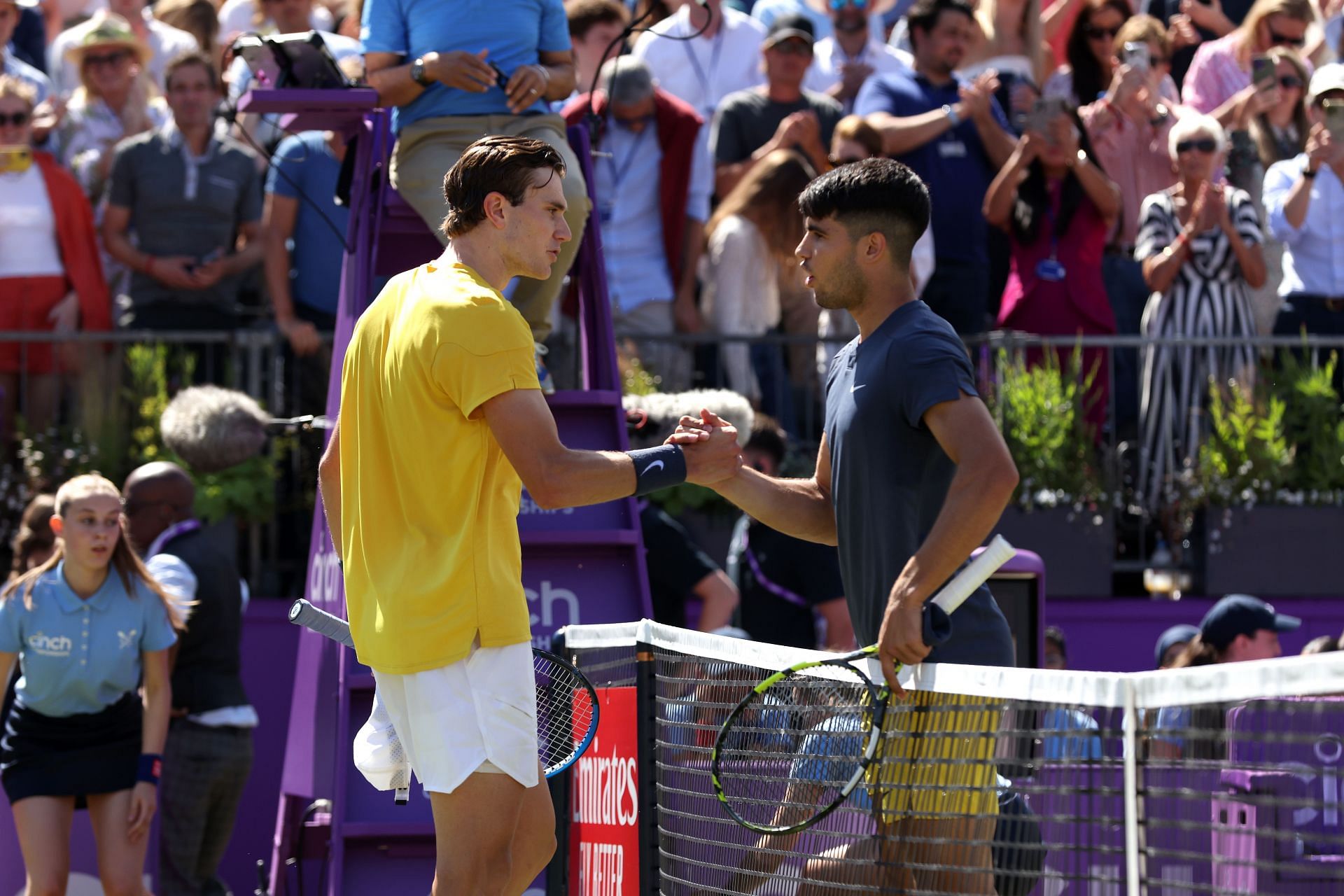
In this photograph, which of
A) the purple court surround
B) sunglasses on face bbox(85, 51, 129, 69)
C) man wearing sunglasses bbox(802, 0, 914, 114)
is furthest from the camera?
man wearing sunglasses bbox(802, 0, 914, 114)

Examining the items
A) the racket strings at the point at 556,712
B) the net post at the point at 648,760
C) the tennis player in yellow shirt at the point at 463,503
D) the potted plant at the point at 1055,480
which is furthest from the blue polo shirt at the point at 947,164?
the tennis player in yellow shirt at the point at 463,503

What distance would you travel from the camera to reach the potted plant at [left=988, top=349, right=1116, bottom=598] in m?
10.2

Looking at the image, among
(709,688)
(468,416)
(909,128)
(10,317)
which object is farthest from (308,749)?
(909,128)

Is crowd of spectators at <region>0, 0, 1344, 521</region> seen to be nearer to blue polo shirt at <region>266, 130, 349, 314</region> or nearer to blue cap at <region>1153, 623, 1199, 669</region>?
blue polo shirt at <region>266, 130, 349, 314</region>

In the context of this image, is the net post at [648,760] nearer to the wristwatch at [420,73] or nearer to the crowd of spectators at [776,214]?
the wristwatch at [420,73]

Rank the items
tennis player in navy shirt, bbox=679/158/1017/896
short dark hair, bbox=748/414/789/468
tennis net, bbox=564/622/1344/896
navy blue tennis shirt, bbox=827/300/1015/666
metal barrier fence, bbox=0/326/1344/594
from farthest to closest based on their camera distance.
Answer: metal barrier fence, bbox=0/326/1344/594 → short dark hair, bbox=748/414/789/468 → navy blue tennis shirt, bbox=827/300/1015/666 → tennis player in navy shirt, bbox=679/158/1017/896 → tennis net, bbox=564/622/1344/896

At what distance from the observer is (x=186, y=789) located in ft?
27.2

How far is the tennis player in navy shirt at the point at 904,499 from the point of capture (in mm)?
4020

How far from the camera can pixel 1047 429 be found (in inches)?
404

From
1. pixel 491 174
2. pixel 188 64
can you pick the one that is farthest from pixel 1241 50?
pixel 491 174

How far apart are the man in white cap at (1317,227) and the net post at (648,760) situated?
6.84 m

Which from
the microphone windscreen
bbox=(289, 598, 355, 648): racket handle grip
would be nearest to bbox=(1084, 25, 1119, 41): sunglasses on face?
the microphone windscreen

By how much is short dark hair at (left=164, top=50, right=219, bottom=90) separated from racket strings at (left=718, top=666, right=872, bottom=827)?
7186 millimetres

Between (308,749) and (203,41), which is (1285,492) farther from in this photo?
(203,41)
